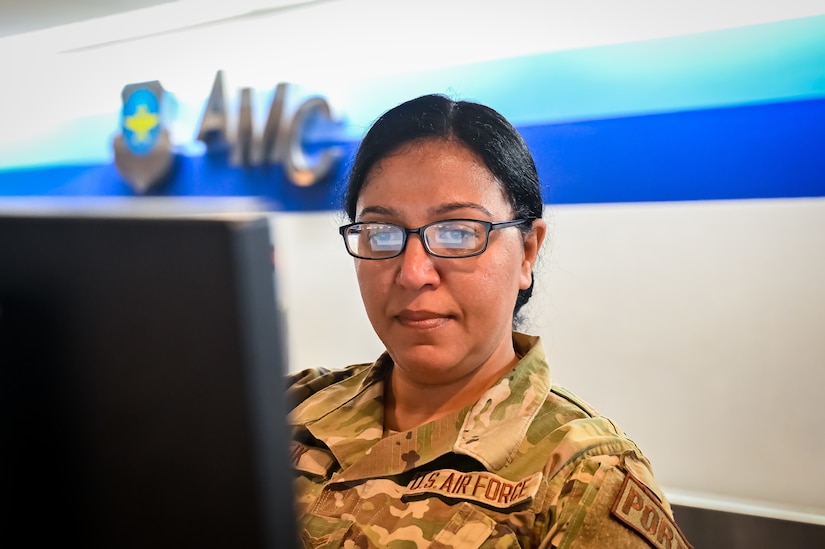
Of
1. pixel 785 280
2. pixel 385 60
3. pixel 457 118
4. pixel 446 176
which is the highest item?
pixel 385 60

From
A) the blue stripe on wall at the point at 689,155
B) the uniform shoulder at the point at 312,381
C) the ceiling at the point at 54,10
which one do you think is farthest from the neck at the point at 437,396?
the ceiling at the point at 54,10

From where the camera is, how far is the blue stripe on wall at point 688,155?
1745 millimetres

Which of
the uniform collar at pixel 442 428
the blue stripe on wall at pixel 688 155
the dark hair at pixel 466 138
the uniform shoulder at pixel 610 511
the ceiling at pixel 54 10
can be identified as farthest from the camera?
the ceiling at pixel 54 10

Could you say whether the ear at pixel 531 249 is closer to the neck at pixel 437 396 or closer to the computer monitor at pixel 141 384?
the neck at pixel 437 396

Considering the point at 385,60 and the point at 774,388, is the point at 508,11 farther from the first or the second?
the point at 774,388

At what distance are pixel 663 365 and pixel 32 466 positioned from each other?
5.72 feet

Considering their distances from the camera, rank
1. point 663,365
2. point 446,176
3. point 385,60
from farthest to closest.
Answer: point 385,60, point 663,365, point 446,176

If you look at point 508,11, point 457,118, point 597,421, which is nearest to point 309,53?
point 508,11

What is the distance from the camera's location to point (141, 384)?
418 mm

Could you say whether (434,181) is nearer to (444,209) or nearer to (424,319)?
(444,209)

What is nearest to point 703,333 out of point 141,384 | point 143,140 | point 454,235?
point 454,235

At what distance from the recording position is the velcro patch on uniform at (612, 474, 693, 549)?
979 millimetres

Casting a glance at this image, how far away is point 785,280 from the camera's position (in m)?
1.77

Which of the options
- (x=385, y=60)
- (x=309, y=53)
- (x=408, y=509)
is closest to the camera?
(x=408, y=509)
